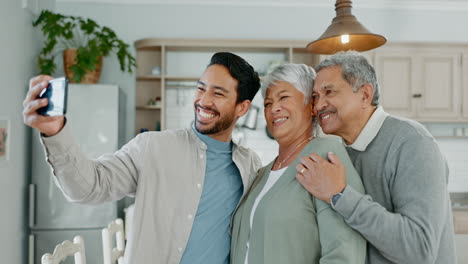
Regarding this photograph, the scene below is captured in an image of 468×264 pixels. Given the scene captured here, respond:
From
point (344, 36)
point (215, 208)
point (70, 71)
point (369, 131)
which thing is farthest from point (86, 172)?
point (70, 71)

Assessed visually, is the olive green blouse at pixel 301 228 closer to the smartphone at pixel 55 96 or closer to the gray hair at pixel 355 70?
the gray hair at pixel 355 70

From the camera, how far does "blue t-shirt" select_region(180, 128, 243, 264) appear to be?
4.69ft

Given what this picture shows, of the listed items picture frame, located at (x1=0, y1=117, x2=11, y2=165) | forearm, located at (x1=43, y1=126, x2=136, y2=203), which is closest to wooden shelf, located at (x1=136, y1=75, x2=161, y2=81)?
picture frame, located at (x1=0, y1=117, x2=11, y2=165)

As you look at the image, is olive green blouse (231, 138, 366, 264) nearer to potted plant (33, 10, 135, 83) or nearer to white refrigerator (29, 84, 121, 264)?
white refrigerator (29, 84, 121, 264)

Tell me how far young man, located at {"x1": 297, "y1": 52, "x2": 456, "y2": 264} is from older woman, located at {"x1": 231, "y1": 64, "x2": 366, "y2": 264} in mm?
47

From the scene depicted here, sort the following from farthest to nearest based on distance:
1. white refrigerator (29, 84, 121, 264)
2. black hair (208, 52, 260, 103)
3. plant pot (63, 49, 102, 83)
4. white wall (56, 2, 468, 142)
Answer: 1. white wall (56, 2, 468, 142)
2. plant pot (63, 49, 102, 83)
3. white refrigerator (29, 84, 121, 264)
4. black hair (208, 52, 260, 103)

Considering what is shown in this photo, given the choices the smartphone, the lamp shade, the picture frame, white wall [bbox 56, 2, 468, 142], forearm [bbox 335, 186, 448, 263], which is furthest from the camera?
white wall [bbox 56, 2, 468, 142]

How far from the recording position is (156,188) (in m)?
1.45

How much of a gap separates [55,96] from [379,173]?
2.83ft

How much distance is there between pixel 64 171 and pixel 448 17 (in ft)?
16.0

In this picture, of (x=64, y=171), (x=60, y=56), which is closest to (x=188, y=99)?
(x=60, y=56)

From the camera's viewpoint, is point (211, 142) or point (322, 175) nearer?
point (322, 175)

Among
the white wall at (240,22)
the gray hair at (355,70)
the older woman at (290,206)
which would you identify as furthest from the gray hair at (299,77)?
the white wall at (240,22)

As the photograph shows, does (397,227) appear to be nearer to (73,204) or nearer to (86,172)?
(86,172)
